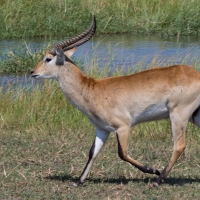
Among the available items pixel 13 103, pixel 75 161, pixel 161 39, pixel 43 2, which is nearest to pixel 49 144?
pixel 75 161

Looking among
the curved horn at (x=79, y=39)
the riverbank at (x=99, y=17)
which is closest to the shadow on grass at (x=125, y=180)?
the curved horn at (x=79, y=39)

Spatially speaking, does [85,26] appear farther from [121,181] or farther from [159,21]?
[121,181]

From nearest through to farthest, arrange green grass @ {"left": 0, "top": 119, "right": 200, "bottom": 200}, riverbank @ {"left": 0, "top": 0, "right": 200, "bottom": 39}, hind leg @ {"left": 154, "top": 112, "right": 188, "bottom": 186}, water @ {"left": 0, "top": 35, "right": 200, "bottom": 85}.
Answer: green grass @ {"left": 0, "top": 119, "right": 200, "bottom": 200} → hind leg @ {"left": 154, "top": 112, "right": 188, "bottom": 186} → water @ {"left": 0, "top": 35, "right": 200, "bottom": 85} → riverbank @ {"left": 0, "top": 0, "right": 200, "bottom": 39}

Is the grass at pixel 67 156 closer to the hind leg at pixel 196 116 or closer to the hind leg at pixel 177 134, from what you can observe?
the hind leg at pixel 177 134

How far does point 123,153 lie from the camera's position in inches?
248

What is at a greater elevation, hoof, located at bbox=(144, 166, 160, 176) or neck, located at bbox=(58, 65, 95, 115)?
neck, located at bbox=(58, 65, 95, 115)

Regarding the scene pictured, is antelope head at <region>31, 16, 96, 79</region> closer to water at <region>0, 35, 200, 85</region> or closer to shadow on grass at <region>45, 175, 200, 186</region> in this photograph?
shadow on grass at <region>45, 175, 200, 186</region>

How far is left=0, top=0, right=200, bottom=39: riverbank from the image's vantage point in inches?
634

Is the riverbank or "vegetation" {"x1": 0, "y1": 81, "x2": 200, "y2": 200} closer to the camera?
"vegetation" {"x1": 0, "y1": 81, "x2": 200, "y2": 200}

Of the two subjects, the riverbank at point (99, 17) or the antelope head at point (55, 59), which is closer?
the antelope head at point (55, 59)

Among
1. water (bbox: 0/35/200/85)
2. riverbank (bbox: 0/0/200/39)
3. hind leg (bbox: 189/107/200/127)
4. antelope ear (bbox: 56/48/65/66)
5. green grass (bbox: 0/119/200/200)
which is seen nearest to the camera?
green grass (bbox: 0/119/200/200)

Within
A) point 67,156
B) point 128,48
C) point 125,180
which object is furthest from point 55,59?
point 128,48

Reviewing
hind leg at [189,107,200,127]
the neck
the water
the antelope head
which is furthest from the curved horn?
the water

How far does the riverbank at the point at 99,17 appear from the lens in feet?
52.8
